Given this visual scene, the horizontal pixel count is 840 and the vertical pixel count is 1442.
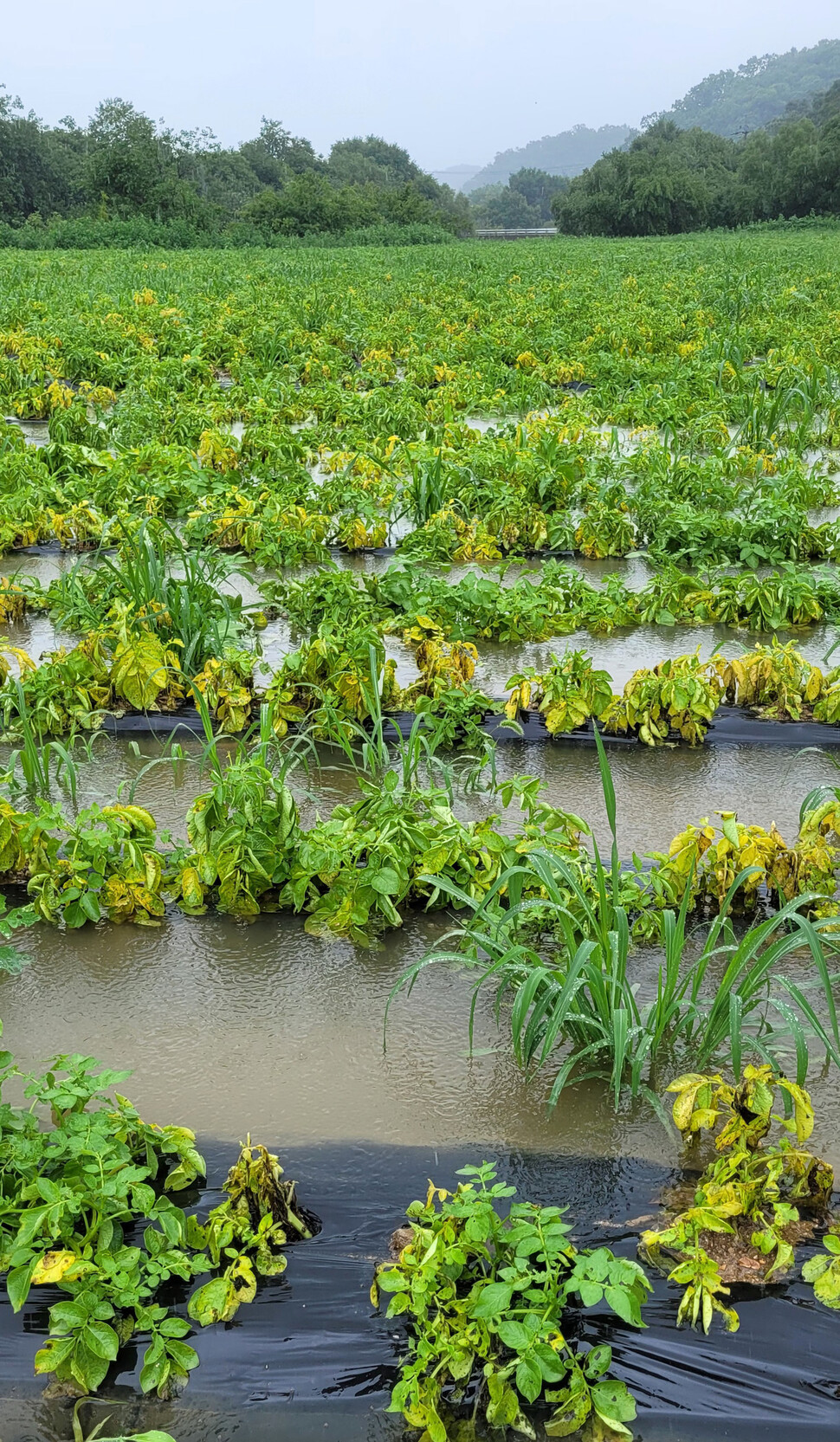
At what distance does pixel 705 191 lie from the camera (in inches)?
1863

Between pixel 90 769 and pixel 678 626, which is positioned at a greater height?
pixel 678 626

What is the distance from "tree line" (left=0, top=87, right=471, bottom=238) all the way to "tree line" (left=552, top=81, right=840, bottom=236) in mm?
6409

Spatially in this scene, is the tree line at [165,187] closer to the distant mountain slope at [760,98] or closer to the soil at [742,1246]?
the soil at [742,1246]

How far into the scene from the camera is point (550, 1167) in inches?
87.4

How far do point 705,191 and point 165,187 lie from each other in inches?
924

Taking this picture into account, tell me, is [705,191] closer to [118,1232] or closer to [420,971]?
[420,971]

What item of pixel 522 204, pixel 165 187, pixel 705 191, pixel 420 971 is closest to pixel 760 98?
pixel 522 204

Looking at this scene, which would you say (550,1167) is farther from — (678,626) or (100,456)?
(100,456)

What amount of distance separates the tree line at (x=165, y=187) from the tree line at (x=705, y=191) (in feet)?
21.0

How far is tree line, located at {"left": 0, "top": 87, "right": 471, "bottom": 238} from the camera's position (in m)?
38.1

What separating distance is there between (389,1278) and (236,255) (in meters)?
26.8

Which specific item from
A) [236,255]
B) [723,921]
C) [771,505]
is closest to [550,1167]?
[723,921]

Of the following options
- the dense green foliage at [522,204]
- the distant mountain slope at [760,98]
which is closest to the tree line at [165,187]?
the dense green foliage at [522,204]

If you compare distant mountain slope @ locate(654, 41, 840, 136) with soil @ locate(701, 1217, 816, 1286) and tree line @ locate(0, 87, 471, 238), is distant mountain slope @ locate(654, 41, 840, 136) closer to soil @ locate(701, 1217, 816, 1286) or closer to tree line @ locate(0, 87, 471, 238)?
tree line @ locate(0, 87, 471, 238)
